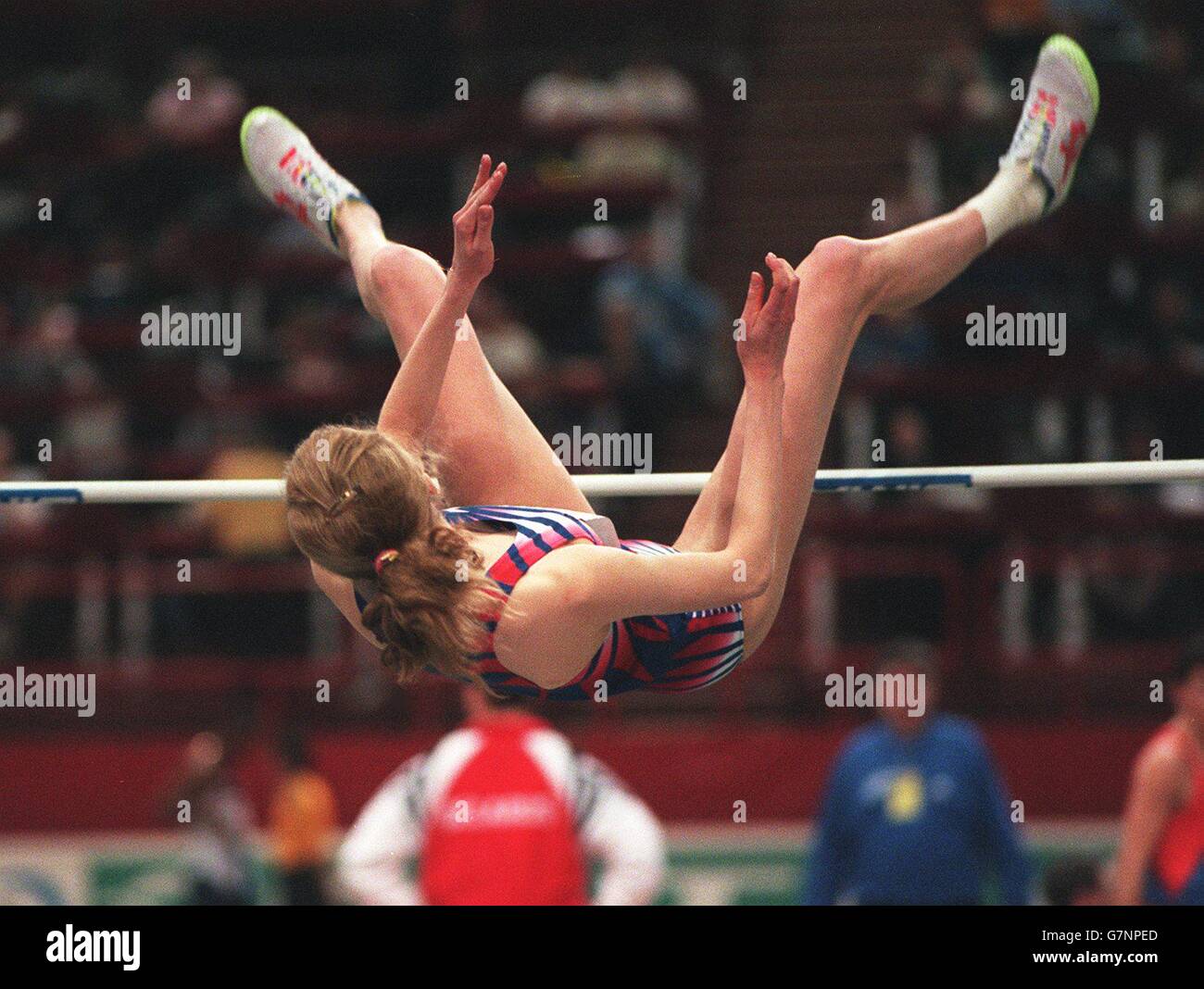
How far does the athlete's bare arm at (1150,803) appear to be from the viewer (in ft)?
16.5

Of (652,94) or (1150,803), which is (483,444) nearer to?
(1150,803)

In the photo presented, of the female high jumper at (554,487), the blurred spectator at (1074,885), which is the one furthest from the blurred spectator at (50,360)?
the blurred spectator at (1074,885)

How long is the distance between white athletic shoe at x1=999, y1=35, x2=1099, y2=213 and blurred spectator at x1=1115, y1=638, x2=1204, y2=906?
1685 mm

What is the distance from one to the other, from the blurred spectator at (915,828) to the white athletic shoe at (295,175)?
95.9 inches

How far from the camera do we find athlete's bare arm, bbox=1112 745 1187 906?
502cm

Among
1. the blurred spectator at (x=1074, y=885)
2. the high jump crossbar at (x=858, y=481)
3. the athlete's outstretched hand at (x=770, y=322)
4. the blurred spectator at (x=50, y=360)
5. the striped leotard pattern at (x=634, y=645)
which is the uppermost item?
the blurred spectator at (x=50, y=360)

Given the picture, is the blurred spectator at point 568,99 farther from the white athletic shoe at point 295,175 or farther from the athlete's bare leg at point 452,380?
the athlete's bare leg at point 452,380

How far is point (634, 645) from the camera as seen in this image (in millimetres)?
3582

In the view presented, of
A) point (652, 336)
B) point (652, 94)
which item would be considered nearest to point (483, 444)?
point (652, 336)

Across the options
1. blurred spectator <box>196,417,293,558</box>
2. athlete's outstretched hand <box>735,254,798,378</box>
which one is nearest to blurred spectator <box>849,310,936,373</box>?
blurred spectator <box>196,417,293,558</box>

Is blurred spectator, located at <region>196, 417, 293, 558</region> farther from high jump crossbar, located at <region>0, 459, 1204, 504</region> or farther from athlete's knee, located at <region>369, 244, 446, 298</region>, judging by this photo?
athlete's knee, located at <region>369, 244, 446, 298</region>

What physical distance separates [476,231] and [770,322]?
558 mm

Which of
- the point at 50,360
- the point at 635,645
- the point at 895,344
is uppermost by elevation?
the point at 50,360

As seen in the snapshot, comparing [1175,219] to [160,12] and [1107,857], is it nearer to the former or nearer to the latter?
[1107,857]
